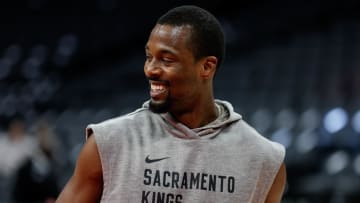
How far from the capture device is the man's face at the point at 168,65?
8.70 ft

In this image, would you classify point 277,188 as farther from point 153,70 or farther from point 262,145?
point 153,70

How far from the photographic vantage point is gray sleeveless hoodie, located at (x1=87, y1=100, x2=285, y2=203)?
2664 mm

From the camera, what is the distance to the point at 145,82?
13766mm

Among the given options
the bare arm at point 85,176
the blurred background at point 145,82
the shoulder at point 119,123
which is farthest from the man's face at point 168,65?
the blurred background at point 145,82

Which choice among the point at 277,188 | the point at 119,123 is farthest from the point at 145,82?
the point at 119,123

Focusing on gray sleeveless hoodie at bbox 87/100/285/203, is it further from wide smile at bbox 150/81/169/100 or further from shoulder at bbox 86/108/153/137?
wide smile at bbox 150/81/169/100

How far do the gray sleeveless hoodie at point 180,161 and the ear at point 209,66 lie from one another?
0.58 feet

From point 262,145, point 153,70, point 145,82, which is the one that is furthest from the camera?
point 145,82

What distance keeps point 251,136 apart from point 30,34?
13.8m

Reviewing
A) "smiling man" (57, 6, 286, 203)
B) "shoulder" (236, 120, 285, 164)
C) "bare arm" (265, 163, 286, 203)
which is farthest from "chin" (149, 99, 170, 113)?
"bare arm" (265, 163, 286, 203)

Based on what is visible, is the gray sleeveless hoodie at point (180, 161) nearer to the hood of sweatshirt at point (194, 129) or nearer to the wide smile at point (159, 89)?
the hood of sweatshirt at point (194, 129)

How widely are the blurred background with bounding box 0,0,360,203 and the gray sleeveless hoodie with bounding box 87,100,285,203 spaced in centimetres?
417

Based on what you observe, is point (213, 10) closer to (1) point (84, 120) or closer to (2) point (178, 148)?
(1) point (84, 120)

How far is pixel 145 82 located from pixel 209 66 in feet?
36.2
